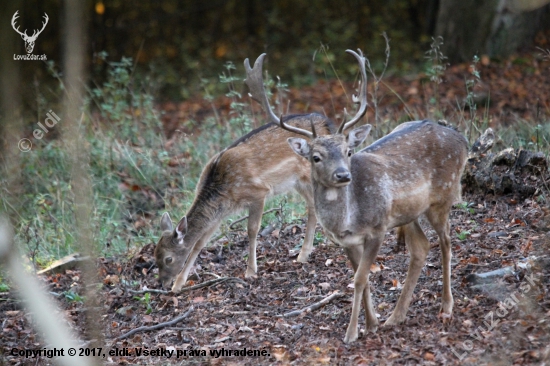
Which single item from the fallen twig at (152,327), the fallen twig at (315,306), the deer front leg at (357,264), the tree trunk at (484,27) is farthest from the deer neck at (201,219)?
the tree trunk at (484,27)

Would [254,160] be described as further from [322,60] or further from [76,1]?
[322,60]

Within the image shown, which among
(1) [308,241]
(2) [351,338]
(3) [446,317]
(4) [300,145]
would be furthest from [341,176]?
(1) [308,241]

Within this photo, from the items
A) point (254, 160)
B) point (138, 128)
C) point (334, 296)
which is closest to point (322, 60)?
point (138, 128)

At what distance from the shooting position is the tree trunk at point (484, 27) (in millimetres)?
13047

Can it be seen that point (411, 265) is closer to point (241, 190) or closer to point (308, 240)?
point (308, 240)

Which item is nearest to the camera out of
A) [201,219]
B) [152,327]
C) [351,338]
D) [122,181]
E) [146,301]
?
[351,338]

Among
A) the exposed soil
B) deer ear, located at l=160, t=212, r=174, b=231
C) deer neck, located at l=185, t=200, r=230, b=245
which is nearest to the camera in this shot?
the exposed soil

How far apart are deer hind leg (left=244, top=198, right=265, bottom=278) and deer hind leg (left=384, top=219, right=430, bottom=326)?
6.29 ft

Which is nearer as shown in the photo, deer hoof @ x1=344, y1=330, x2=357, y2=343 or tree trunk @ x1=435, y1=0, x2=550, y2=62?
deer hoof @ x1=344, y1=330, x2=357, y2=343

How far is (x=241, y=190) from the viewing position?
7652mm

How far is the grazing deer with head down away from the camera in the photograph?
5281 millimetres

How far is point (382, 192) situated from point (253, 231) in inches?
91.4

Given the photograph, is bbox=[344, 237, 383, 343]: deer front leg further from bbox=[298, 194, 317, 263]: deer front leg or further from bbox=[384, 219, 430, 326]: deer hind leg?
bbox=[298, 194, 317, 263]: deer front leg

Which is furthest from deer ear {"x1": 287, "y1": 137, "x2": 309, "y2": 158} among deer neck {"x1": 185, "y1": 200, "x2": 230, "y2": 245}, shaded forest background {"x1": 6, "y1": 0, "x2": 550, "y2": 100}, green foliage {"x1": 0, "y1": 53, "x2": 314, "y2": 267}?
shaded forest background {"x1": 6, "y1": 0, "x2": 550, "y2": 100}
